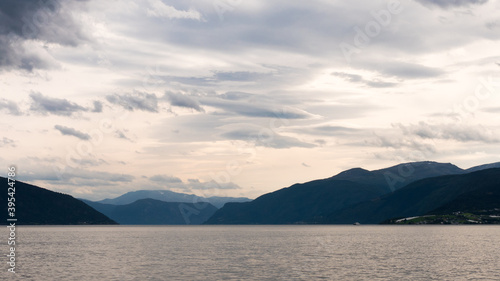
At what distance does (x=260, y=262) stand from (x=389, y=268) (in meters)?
33.8

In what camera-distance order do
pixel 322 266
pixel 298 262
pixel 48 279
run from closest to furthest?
1. pixel 48 279
2. pixel 322 266
3. pixel 298 262

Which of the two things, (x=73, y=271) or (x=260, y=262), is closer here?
(x=73, y=271)

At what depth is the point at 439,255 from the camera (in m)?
145

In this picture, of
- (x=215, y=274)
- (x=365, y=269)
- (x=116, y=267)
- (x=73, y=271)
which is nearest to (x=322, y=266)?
(x=365, y=269)

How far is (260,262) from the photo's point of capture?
124062 mm

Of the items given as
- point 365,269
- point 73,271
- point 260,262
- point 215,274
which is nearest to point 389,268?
point 365,269

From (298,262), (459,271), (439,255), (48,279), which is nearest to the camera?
(48,279)

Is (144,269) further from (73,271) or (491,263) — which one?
(491,263)

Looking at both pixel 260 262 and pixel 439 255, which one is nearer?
pixel 260 262

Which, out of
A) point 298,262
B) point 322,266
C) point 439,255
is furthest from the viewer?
point 439,255

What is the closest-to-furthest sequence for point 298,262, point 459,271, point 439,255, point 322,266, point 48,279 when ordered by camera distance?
point 48,279 → point 459,271 → point 322,266 → point 298,262 → point 439,255

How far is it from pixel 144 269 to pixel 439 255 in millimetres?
91831

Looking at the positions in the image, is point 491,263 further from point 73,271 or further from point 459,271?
point 73,271

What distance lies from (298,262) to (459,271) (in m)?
39.4
